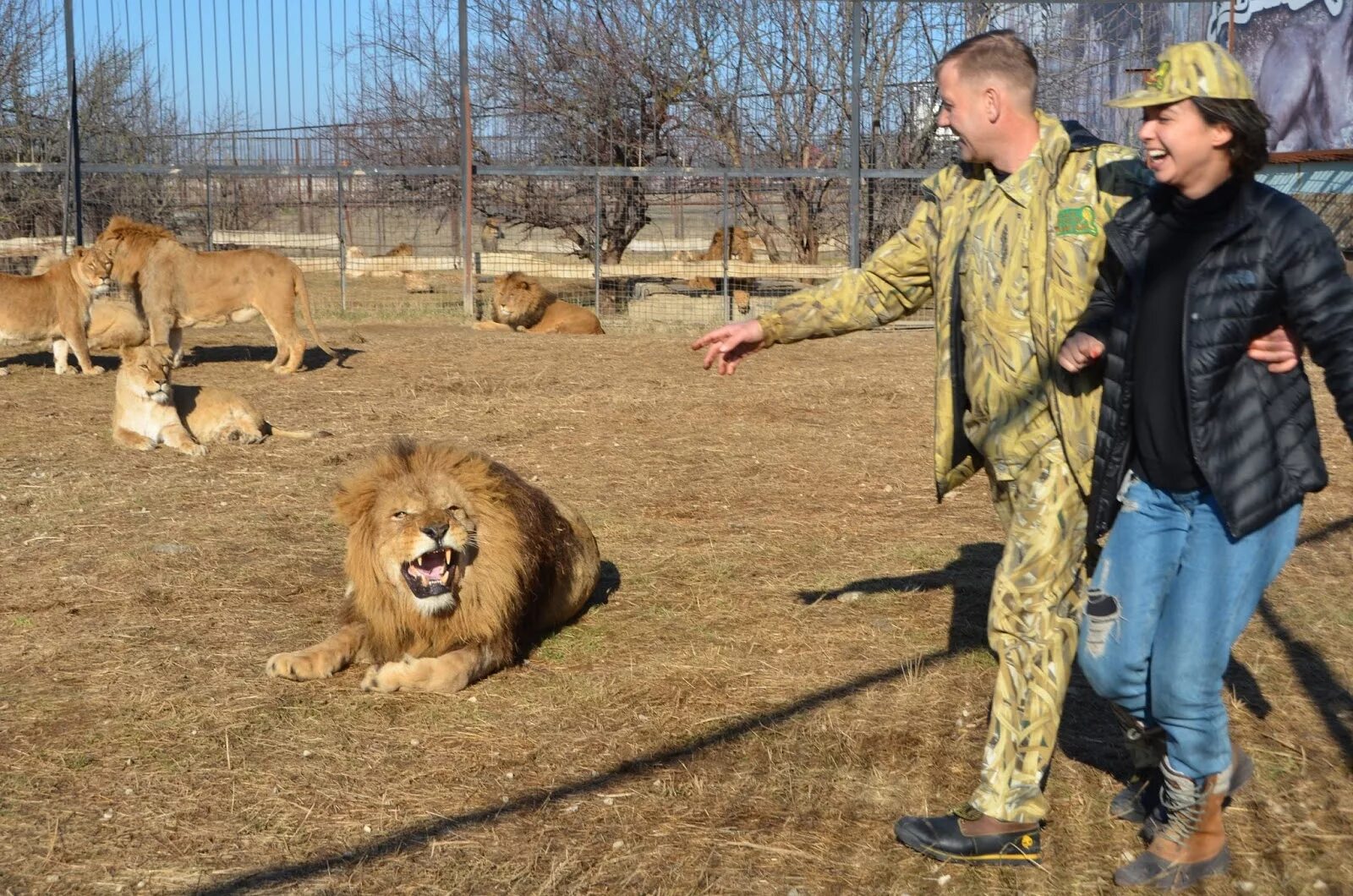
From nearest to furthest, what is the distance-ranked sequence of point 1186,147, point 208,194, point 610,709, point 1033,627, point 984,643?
point 1186,147
point 1033,627
point 610,709
point 984,643
point 208,194

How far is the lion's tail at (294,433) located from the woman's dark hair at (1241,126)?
25.8 feet

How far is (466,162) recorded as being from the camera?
17.9m

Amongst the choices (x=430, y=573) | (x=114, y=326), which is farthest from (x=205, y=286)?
(x=430, y=573)

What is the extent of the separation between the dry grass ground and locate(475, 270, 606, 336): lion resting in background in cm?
832

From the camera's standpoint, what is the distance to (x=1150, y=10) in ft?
62.9

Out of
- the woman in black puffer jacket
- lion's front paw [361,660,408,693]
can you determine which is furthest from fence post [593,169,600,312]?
the woman in black puffer jacket

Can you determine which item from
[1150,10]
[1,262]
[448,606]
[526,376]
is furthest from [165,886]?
[1150,10]

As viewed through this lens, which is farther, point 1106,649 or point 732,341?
point 732,341

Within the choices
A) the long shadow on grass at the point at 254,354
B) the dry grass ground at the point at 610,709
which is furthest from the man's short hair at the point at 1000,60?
the long shadow on grass at the point at 254,354

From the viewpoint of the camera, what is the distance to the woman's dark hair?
3146 mm

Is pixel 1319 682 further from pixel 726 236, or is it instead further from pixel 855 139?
pixel 855 139

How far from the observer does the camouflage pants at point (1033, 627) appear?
362 centimetres

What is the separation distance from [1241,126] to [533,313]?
1485cm

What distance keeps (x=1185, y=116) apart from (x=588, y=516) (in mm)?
4900
